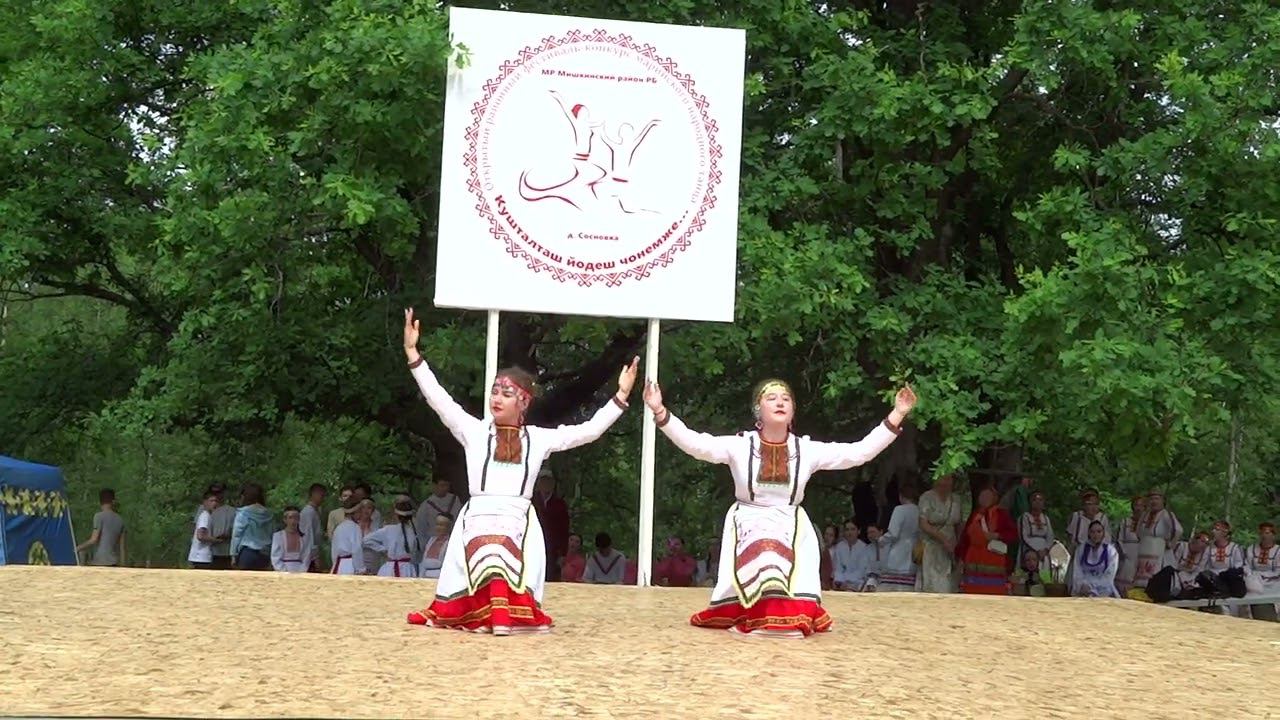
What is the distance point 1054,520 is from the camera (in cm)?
3075

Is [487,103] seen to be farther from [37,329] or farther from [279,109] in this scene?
[37,329]

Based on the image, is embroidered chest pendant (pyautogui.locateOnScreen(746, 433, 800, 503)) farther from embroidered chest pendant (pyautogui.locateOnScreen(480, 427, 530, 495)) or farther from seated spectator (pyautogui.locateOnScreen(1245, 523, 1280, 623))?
seated spectator (pyautogui.locateOnScreen(1245, 523, 1280, 623))

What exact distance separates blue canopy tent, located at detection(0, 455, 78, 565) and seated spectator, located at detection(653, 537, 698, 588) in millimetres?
6107

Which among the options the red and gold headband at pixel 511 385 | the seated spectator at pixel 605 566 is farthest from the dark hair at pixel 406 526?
A: the red and gold headband at pixel 511 385

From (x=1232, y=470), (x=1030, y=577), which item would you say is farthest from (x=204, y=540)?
(x=1232, y=470)

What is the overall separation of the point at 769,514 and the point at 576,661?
232cm

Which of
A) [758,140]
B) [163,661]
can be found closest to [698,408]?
[758,140]

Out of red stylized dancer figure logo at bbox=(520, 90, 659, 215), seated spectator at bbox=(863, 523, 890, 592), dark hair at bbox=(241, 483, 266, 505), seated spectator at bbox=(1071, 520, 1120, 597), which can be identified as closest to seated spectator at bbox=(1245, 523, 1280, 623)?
seated spectator at bbox=(1071, 520, 1120, 597)

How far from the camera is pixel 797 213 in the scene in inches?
746

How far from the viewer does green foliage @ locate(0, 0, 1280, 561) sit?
55.1 ft

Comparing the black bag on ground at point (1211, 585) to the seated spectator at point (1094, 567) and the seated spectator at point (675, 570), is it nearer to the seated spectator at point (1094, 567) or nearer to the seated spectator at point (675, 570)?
the seated spectator at point (1094, 567)

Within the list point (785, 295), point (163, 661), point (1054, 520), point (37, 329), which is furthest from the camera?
point (37, 329)

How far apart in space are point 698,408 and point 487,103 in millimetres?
12798

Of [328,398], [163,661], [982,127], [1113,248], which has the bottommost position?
[163,661]
